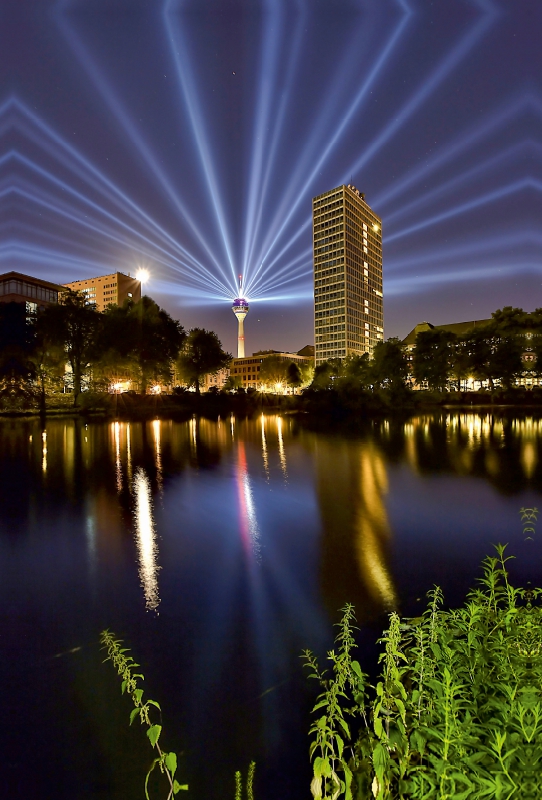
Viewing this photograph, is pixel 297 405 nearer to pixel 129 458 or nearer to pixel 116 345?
pixel 116 345

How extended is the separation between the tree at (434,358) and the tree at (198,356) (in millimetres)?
43814

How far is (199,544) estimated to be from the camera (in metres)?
9.93

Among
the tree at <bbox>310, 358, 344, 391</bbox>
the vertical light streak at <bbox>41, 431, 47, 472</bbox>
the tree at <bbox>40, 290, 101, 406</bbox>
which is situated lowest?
the vertical light streak at <bbox>41, 431, 47, 472</bbox>

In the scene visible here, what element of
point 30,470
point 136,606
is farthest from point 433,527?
point 30,470

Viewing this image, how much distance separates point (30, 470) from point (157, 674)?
17.0m

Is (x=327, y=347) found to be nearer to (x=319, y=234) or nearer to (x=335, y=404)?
(x=319, y=234)

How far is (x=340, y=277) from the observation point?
184625mm

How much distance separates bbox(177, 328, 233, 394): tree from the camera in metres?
86.9

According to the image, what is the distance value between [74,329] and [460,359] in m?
73.1

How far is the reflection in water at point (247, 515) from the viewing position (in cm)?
1001

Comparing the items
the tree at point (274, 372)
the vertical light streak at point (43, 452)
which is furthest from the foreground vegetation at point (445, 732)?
the tree at point (274, 372)

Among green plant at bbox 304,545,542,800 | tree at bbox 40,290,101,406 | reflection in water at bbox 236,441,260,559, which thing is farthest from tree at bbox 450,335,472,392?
green plant at bbox 304,545,542,800

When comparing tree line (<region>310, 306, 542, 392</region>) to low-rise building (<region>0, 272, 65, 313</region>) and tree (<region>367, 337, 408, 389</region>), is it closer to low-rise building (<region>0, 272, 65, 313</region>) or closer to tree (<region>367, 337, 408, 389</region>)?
→ tree (<region>367, 337, 408, 389</region>)

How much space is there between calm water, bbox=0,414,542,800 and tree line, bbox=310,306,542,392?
56.8 meters
